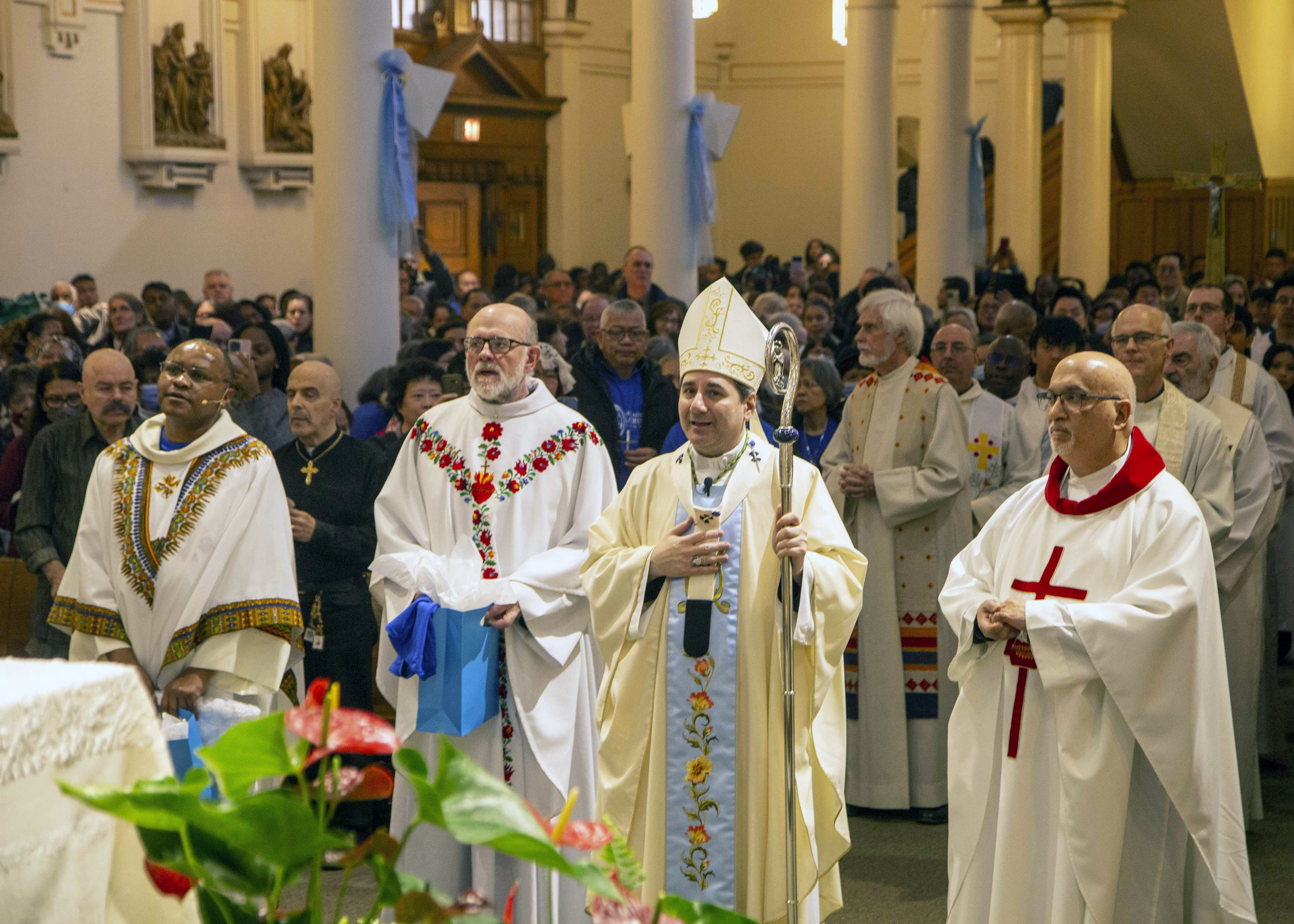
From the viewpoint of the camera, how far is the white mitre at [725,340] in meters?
4.00

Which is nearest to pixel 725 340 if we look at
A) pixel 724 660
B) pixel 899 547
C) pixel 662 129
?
pixel 724 660

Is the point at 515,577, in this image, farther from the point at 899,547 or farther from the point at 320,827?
the point at 320,827

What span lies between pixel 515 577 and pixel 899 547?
212cm

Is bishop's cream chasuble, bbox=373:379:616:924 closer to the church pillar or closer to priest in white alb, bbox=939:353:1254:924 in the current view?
priest in white alb, bbox=939:353:1254:924

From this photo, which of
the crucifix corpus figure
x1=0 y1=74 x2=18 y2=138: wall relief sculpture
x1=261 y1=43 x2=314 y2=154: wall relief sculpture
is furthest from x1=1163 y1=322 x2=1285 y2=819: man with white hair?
x1=261 y1=43 x2=314 y2=154: wall relief sculpture

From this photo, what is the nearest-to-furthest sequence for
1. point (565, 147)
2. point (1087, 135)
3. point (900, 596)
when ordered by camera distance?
point (900, 596) → point (1087, 135) → point (565, 147)

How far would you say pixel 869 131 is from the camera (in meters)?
14.5

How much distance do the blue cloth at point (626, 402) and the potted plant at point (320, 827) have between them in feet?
18.0

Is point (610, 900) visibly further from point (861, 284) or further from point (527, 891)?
point (861, 284)

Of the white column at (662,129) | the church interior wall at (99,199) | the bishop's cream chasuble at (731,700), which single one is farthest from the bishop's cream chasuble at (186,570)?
the church interior wall at (99,199)

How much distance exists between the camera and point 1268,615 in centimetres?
663

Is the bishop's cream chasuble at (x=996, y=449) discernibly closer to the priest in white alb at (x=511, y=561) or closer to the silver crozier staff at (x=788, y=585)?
the priest in white alb at (x=511, y=561)

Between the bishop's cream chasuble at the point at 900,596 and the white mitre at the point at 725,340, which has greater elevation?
the white mitre at the point at 725,340

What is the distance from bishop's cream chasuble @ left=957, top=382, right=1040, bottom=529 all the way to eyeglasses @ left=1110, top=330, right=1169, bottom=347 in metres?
1.15
